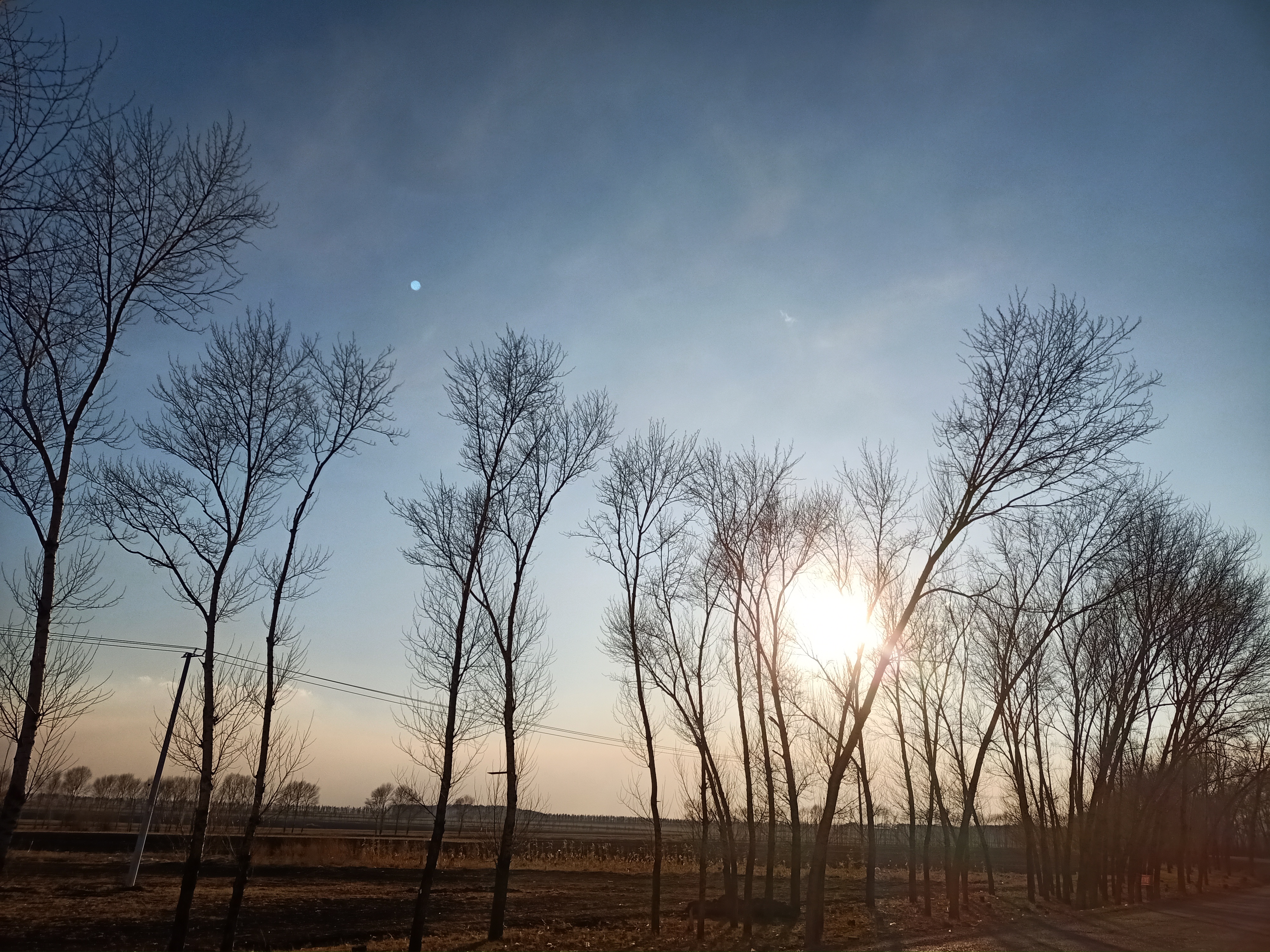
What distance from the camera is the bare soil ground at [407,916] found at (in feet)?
56.1

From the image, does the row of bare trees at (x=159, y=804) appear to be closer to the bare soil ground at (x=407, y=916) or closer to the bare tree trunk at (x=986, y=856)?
the bare soil ground at (x=407, y=916)

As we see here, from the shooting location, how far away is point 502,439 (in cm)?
1861

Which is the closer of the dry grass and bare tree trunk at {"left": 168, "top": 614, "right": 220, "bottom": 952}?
bare tree trunk at {"left": 168, "top": 614, "right": 220, "bottom": 952}

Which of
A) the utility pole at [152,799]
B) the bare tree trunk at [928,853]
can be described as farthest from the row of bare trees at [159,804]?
the bare tree trunk at [928,853]

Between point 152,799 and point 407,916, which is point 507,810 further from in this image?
point 152,799

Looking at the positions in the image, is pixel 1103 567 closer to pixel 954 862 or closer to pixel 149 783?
pixel 954 862

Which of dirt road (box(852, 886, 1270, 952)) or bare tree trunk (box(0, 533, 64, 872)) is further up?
bare tree trunk (box(0, 533, 64, 872))

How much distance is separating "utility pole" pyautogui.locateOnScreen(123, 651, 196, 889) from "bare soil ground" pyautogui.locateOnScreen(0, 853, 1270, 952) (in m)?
0.51

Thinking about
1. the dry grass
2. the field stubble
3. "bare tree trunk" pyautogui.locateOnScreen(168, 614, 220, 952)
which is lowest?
the dry grass

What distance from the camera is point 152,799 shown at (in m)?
26.0

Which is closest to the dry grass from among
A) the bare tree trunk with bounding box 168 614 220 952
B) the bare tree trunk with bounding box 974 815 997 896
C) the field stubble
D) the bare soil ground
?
the field stubble

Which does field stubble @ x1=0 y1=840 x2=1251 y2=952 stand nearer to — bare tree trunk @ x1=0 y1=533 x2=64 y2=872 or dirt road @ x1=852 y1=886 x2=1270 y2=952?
dirt road @ x1=852 y1=886 x2=1270 y2=952

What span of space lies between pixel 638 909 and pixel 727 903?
5519 millimetres

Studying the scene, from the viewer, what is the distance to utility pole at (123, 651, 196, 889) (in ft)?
81.4
